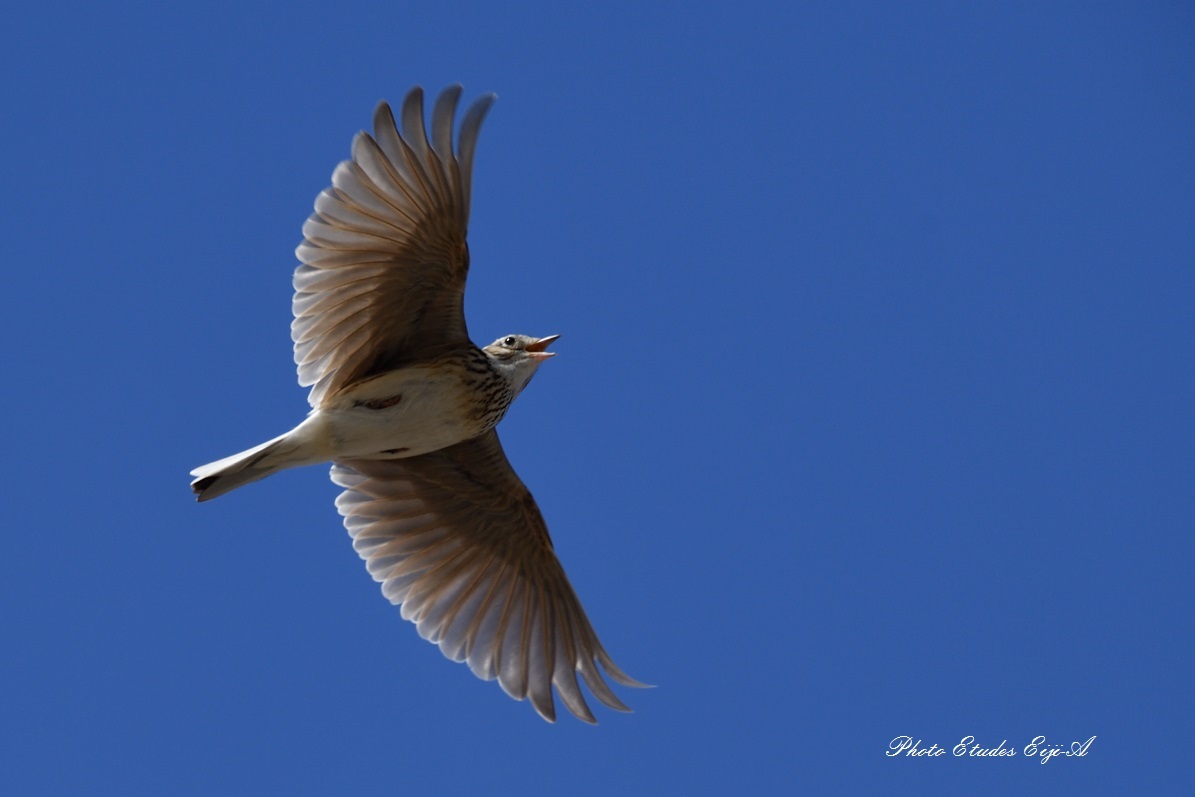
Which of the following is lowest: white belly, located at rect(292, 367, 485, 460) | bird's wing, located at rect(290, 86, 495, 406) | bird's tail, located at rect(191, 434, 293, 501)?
bird's tail, located at rect(191, 434, 293, 501)

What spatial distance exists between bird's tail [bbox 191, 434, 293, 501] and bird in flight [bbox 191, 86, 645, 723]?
0.03 ft

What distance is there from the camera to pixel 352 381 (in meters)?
9.64

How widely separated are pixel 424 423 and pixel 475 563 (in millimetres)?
1793

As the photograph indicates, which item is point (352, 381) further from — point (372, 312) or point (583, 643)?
point (583, 643)

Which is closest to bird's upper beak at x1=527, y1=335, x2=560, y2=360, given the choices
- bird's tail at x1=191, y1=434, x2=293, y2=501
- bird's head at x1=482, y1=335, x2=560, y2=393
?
bird's head at x1=482, y1=335, x2=560, y2=393

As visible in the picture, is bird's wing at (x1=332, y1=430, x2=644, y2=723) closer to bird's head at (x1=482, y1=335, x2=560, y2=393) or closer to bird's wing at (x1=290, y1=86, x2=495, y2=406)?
bird's head at (x1=482, y1=335, x2=560, y2=393)

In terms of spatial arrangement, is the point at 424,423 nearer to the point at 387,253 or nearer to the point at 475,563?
the point at 387,253

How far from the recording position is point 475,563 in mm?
11070

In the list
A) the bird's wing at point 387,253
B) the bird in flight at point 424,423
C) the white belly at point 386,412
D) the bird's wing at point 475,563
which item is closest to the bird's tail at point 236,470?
the bird in flight at point 424,423

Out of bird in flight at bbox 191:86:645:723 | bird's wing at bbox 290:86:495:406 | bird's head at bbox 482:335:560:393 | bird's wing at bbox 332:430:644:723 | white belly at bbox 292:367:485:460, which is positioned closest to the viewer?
bird's wing at bbox 290:86:495:406

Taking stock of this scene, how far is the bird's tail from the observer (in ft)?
29.4

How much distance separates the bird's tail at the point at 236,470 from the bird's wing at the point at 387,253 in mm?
557

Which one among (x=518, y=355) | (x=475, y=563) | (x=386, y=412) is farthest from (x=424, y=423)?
(x=475, y=563)

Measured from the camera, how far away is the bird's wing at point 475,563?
10.7 m
